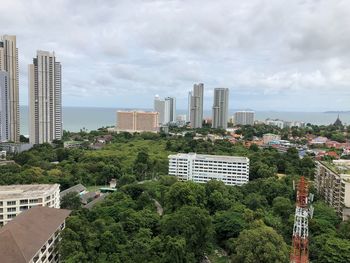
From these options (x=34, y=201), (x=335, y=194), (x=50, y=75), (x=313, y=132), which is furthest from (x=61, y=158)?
(x=313, y=132)

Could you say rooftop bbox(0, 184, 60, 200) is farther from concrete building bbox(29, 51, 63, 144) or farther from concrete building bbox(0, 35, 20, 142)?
concrete building bbox(0, 35, 20, 142)

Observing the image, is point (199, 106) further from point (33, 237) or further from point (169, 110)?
point (33, 237)

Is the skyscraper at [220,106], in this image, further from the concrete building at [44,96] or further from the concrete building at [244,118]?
the concrete building at [44,96]

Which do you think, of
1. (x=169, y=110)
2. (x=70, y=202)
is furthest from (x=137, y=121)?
(x=70, y=202)

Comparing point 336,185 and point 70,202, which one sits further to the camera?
point 70,202

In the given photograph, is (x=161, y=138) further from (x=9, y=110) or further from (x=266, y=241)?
(x=266, y=241)

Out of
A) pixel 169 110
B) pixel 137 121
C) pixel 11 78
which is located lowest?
pixel 137 121
